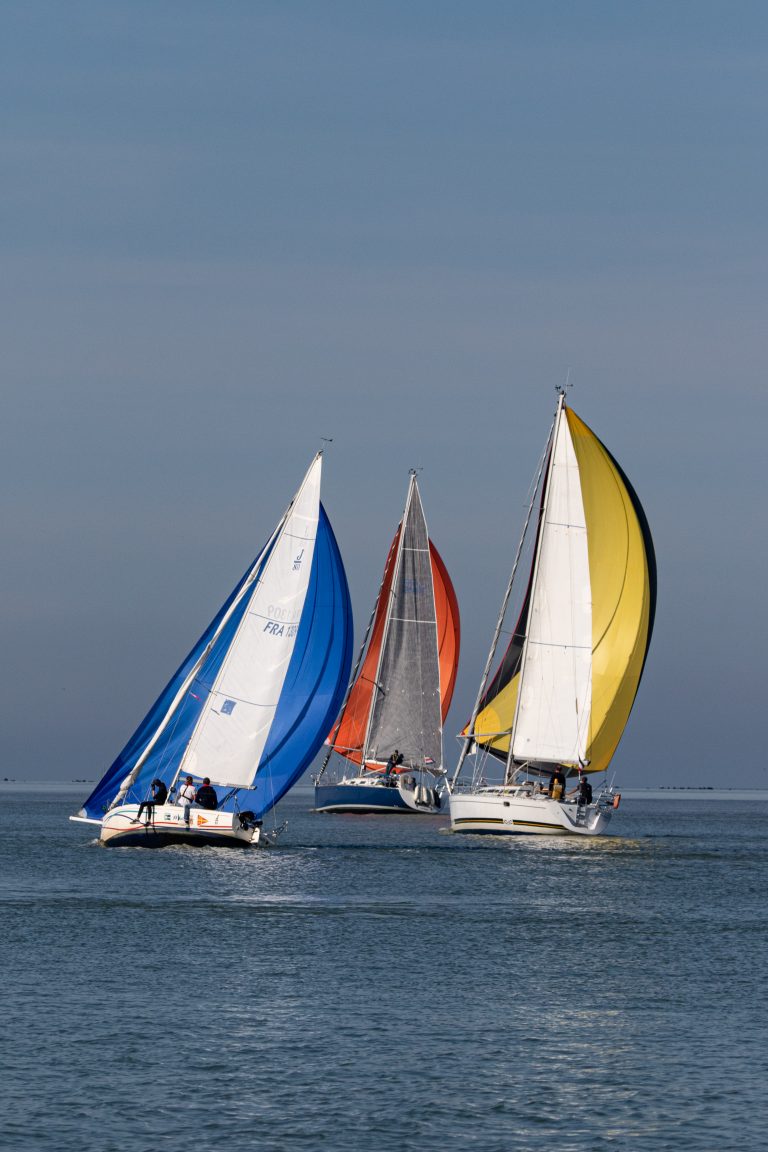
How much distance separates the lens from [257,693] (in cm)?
5319

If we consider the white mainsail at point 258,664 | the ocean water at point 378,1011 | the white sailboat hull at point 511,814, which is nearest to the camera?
the ocean water at point 378,1011

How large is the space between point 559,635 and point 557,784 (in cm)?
478

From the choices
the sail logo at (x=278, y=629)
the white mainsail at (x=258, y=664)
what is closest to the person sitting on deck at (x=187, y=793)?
the white mainsail at (x=258, y=664)

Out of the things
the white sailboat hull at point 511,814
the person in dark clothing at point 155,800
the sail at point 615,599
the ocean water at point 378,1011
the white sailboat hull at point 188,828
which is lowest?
the ocean water at point 378,1011

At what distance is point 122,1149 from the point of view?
18.2 metres

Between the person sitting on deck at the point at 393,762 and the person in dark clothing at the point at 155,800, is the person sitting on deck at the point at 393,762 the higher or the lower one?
the higher one

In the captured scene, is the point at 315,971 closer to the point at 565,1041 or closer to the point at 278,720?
the point at 565,1041

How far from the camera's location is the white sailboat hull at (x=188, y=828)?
49344 millimetres

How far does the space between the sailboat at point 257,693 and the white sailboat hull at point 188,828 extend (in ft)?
0.63

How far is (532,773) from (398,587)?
1178 inches

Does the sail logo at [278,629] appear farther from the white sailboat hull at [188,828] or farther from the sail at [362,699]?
the sail at [362,699]

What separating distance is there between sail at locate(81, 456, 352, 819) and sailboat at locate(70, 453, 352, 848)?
0.10ft

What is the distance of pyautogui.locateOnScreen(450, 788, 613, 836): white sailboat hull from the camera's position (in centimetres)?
5684

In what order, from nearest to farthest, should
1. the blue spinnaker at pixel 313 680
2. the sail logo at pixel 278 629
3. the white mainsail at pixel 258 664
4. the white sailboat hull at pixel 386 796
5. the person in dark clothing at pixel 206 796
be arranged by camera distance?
the person in dark clothing at pixel 206 796
the white mainsail at pixel 258 664
the sail logo at pixel 278 629
the blue spinnaker at pixel 313 680
the white sailboat hull at pixel 386 796
